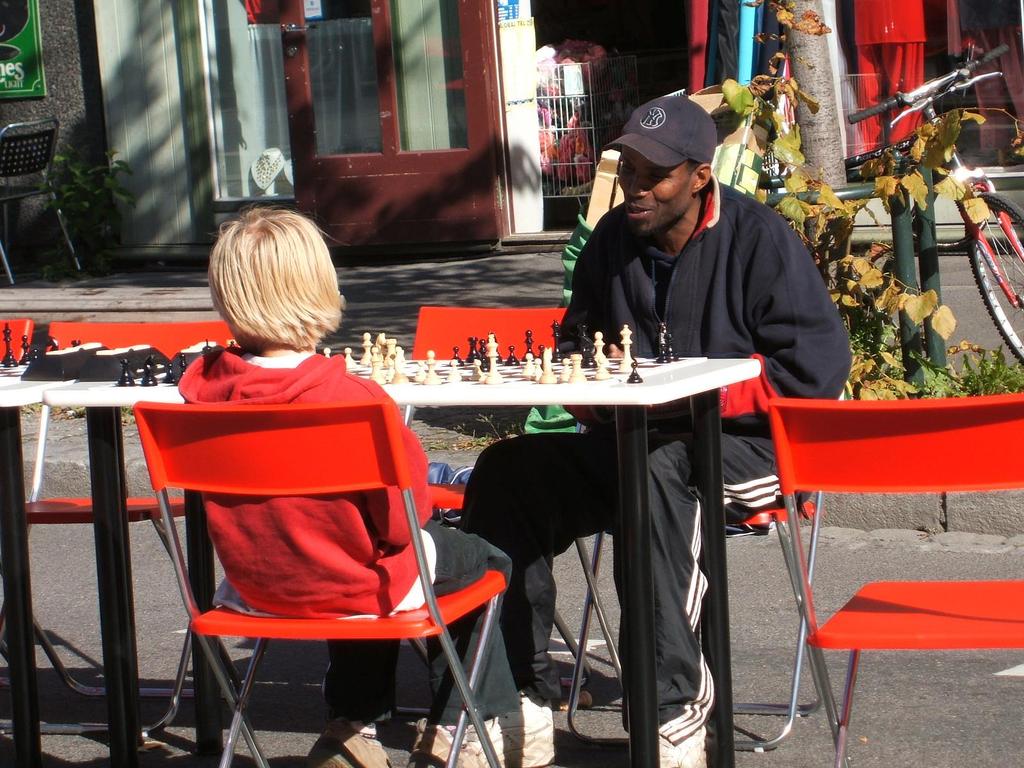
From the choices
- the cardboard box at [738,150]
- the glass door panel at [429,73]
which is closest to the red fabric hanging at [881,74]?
the glass door panel at [429,73]

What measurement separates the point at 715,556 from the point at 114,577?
1348 mm

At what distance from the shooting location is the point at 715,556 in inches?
131

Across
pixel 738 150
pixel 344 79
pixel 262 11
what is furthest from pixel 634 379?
pixel 262 11

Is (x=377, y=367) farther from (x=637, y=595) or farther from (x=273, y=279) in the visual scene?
(x=637, y=595)

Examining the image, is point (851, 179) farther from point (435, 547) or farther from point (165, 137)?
point (165, 137)

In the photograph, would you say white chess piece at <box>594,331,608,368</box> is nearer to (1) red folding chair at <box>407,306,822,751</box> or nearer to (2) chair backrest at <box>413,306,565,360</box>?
(1) red folding chair at <box>407,306,822,751</box>

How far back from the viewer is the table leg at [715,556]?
10.8 feet

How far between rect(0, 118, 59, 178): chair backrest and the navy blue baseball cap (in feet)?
28.1

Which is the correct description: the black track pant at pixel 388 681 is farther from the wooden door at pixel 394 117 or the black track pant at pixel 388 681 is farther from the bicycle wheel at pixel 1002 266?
the wooden door at pixel 394 117

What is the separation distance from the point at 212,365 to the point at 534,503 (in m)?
0.91

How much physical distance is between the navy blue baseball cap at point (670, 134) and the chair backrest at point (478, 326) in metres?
0.69

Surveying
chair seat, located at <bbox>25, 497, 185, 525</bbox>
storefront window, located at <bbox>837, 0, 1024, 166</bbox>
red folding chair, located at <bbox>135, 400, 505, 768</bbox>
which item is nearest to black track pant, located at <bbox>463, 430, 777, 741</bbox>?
red folding chair, located at <bbox>135, 400, 505, 768</bbox>

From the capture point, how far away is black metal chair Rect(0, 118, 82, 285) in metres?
11.5

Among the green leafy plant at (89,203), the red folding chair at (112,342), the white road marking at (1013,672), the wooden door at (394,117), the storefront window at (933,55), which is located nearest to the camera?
the white road marking at (1013,672)
